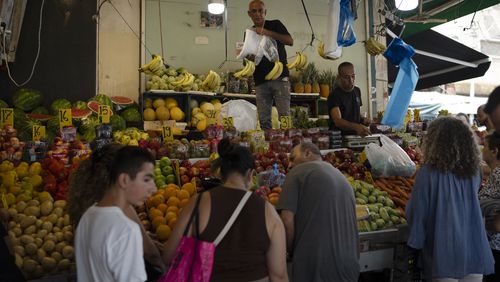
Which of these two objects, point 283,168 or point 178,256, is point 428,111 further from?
point 178,256

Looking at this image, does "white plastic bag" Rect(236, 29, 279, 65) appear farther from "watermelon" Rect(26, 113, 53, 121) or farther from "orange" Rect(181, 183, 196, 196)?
"watermelon" Rect(26, 113, 53, 121)

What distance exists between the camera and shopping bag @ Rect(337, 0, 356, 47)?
4.48 m

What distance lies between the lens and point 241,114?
684cm

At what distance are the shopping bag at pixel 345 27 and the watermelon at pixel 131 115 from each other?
3.77m

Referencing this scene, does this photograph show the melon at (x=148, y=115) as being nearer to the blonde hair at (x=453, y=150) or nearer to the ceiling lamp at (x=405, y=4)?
the ceiling lamp at (x=405, y=4)

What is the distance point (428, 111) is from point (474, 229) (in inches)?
435

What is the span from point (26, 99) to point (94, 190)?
16.8ft

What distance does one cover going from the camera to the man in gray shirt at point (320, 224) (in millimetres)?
2922

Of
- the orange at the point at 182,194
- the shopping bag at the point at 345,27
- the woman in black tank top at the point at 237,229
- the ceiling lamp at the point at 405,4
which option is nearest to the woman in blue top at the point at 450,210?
the woman in black tank top at the point at 237,229

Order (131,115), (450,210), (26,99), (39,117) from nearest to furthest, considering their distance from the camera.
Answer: (450,210) → (39,117) → (26,99) → (131,115)

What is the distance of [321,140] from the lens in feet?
16.3

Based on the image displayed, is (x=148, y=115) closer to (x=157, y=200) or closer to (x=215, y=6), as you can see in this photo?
(x=215, y=6)

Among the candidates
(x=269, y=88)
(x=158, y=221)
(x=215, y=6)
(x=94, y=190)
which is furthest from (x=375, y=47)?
(x=94, y=190)

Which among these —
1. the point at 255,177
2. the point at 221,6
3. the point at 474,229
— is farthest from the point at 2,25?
the point at 474,229
